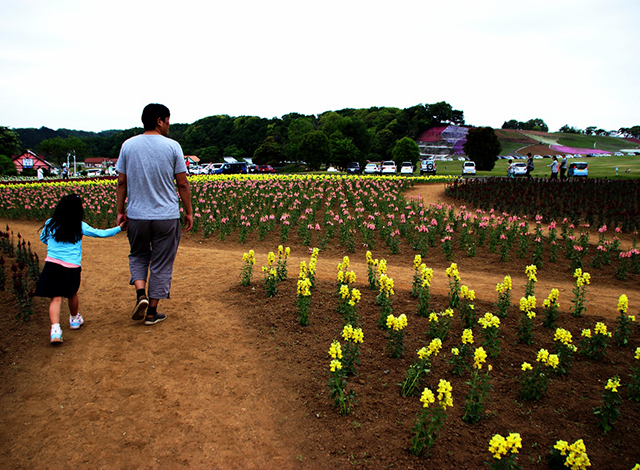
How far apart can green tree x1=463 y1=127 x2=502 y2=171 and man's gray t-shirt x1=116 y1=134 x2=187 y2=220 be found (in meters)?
58.3

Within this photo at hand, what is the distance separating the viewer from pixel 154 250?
16.4 feet

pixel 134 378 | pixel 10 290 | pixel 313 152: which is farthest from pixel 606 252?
pixel 313 152

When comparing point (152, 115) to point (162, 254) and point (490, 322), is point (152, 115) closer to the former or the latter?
point (162, 254)

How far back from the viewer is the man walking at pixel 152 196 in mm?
4867

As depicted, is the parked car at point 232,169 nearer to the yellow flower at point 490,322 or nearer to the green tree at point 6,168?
the green tree at point 6,168

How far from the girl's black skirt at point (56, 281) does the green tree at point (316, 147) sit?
57.2 metres

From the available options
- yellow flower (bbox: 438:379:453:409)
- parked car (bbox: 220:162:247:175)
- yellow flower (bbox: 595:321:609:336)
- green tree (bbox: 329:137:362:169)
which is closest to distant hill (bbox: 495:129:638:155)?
green tree (bbox: 329:137:362:169)

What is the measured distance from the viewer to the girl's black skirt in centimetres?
484

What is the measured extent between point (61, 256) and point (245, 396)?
281 centimetres

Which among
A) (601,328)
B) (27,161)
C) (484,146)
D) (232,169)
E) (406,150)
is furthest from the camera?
(27,161)

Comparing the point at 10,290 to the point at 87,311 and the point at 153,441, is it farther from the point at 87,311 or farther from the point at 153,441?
the point at 153,441

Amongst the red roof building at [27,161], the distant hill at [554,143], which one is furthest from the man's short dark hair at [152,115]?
the distant hill at [554,143]

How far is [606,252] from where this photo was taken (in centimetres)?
975

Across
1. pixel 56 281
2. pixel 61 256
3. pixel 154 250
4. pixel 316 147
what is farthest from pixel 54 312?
pixel 316 147
